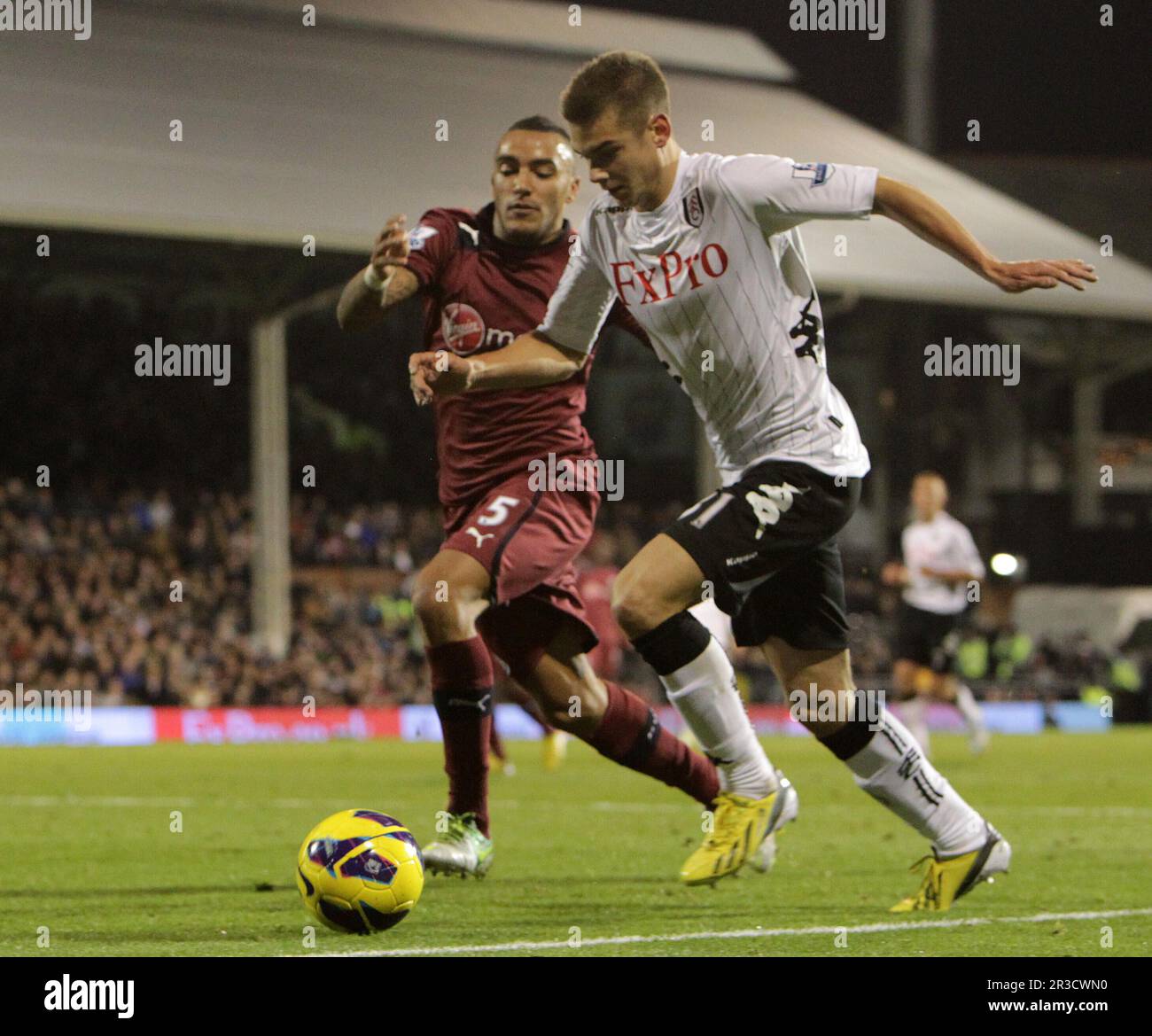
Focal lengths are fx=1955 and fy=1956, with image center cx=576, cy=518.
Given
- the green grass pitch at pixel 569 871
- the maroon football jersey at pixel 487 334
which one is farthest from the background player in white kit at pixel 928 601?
the maroon football jersey at pixel 487 334

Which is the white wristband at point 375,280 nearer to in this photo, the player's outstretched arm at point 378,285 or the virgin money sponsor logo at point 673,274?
the player's outstretched arm at point 378,285

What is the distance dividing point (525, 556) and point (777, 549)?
1.42 meters

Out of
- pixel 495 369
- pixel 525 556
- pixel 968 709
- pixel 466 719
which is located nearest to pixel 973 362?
pixel 968 709

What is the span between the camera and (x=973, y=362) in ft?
138

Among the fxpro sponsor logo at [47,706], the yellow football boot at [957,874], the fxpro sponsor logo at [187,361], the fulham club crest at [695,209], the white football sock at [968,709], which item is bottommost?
the fxpro sponsor logo at [47,706]

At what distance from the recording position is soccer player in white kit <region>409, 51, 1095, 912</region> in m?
5.52

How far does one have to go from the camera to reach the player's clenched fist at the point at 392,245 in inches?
222

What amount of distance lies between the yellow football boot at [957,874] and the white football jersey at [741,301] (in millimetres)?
1193

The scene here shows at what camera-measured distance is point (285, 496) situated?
2606cm

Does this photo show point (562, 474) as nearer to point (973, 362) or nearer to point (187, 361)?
point (187, 361)

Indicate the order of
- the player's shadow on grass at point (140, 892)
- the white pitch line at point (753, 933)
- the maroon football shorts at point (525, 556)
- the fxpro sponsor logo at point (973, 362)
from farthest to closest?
the fxpro sponsor logo at point (973, 362) < the maroon football shorts at point (525, 556) < the player's shadow on grass at point (140, 892) < the white pitch line at point (753, 933)

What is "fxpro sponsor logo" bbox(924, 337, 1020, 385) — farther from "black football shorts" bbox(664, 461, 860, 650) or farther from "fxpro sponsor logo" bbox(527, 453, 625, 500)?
"black football shorts" bbox(664, 461, 860, 650)

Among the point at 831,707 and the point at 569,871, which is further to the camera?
the point at 569,871
